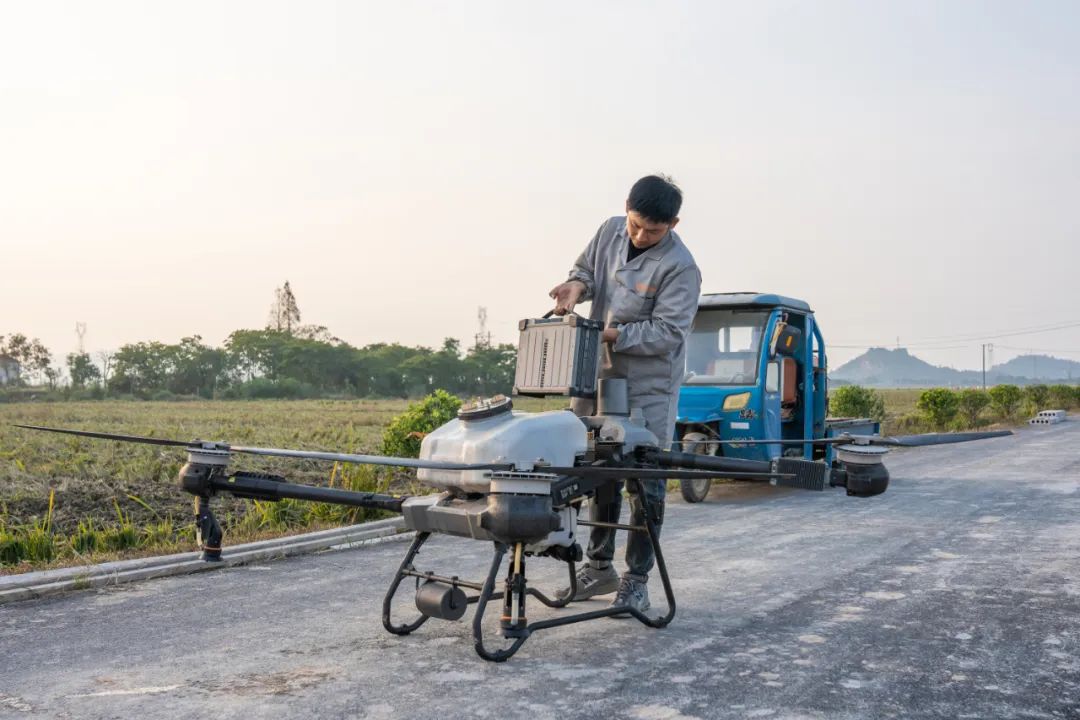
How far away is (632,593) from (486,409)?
1402 millimetres

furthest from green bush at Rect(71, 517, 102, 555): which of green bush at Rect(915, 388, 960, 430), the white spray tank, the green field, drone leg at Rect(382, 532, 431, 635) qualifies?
green bush at Rect(915, 388, 960, 430)

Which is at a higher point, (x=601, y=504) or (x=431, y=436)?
(x=431, y=436)

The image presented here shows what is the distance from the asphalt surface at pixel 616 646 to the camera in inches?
153

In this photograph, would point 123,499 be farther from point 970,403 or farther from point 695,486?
point 970,403

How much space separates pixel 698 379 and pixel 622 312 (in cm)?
755

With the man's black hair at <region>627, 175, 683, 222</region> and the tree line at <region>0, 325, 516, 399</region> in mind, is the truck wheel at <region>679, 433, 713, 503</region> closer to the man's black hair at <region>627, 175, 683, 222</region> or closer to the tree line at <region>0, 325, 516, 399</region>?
the man's black hair at <region>627, 175, 683, 222</region>

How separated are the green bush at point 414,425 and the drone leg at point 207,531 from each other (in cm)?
766

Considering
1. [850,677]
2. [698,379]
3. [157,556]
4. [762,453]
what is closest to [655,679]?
[850,677]

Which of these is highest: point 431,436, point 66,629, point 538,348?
point 538,348

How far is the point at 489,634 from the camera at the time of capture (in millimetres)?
4891

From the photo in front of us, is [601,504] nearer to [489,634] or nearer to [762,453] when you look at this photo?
[489,634]

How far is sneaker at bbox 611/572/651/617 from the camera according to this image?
5133mm

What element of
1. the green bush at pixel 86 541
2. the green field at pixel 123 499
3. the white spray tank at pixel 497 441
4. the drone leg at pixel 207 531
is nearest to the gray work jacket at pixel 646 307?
the white spray tank at pixel 497 441

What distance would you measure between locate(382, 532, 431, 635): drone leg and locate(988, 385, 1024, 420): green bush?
3218 centimetres
